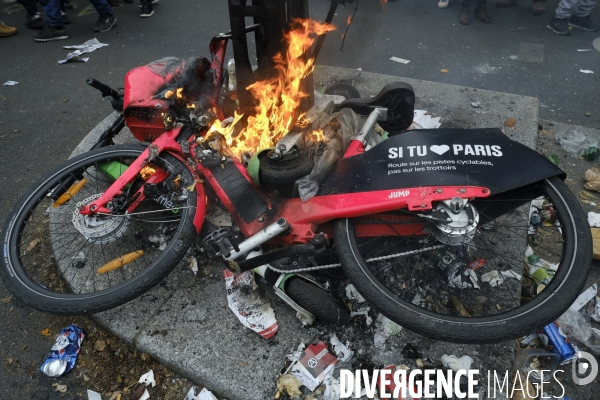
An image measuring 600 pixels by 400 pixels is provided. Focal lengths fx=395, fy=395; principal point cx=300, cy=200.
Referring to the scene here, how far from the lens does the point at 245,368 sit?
8.82 feet

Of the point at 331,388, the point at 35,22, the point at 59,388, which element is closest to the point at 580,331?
the point at 331,388

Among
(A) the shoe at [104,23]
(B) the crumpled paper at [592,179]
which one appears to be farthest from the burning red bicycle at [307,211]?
(A) the shoe at [104,23]

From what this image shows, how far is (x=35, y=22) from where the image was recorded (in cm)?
757

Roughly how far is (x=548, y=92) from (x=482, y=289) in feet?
13.0

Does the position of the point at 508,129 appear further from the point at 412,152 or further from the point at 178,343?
the point at 178,343

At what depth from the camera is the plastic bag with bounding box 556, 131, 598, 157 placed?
174 inches

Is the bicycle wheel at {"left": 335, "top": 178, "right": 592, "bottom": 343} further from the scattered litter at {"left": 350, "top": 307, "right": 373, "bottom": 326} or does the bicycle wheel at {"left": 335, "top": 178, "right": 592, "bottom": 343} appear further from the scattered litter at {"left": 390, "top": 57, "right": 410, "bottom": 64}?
the scattered litter at {"left": 390, "top": 57, "right": 410, "bottom": 64}

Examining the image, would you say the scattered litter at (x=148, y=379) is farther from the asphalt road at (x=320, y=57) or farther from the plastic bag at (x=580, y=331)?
the plastic bag at (x=580, y=331)

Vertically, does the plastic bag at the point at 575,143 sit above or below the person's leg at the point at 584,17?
below

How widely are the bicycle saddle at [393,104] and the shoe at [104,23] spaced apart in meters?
5.85

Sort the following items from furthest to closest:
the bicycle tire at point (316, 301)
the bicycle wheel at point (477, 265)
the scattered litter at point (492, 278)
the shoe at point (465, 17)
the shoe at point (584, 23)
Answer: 1. the shoe at point (465, 17)
2. the shoe at point (584, 23)
3. the scattered litter at point (492, 278)
4. the bicycle tire at point (316, 301)
5. the bicycle wheel at point (477, 265)

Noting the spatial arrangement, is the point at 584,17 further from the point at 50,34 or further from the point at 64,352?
the point at 50,34

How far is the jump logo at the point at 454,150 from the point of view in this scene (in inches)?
106

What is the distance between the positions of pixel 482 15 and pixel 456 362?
272 inches
